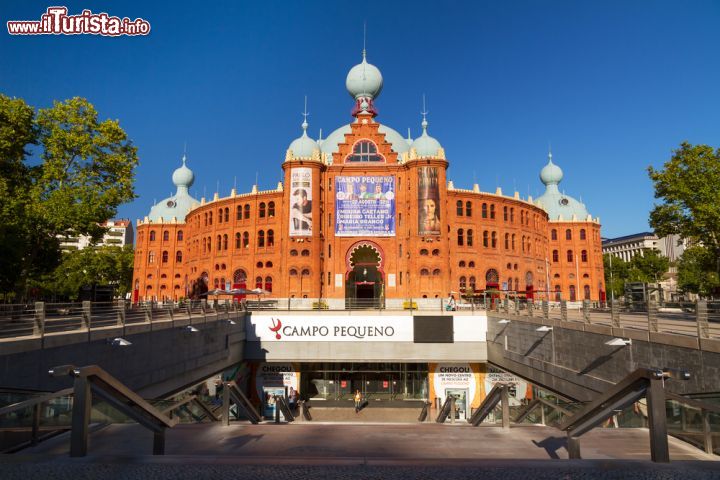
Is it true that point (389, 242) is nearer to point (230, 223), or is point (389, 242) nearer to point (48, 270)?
point (230, 223)

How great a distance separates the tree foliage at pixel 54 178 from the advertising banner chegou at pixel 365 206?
23510 mm

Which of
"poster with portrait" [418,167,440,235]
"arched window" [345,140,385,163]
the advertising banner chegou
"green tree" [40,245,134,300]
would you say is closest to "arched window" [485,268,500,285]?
"poster with portrait" [418,167,440,235]

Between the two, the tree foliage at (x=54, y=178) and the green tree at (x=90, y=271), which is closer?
the tree foliage at (x=54, y=178)

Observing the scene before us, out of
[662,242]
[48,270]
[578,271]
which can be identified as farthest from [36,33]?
[662,242]

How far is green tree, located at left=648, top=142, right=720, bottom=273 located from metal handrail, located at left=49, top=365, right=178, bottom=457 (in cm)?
3272

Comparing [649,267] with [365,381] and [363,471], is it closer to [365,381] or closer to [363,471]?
[365,381]

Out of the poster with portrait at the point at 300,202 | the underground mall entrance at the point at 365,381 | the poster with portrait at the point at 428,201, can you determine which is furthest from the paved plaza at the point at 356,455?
the poster with portrait at the point at 300,202

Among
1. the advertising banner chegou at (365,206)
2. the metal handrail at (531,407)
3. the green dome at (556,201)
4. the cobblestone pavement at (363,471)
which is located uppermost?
the green dome at (556,201)

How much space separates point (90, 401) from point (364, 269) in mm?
45208

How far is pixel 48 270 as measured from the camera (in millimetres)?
36188

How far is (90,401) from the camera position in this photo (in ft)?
19.3

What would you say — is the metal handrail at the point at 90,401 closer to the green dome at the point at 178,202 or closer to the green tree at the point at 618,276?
the green dome at the point at 178,202

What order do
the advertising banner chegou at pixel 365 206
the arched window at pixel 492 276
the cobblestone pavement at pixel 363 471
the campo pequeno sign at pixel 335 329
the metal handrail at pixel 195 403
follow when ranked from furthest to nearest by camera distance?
the arched window at pixel 492 276, the advertising banner chegou at pixel 365 206, the campo pequeno sign at pixel 335 329, the metal handrail at pixel 195 403, the cobblestone pavement at pixel 363 471

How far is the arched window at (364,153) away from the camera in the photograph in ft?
170
